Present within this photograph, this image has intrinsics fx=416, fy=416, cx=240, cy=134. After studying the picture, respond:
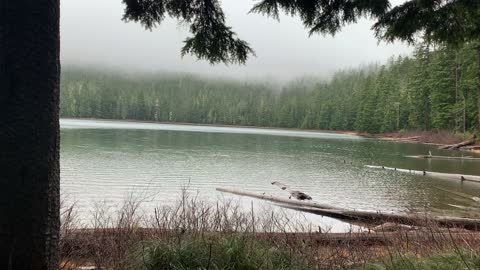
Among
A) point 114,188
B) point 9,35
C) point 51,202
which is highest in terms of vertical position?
point 9,35

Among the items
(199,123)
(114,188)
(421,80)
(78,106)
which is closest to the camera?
(114,188)

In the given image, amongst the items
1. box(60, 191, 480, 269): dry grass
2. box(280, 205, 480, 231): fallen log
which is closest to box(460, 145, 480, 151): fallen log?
box(280, 205, 480, 231): fallen log

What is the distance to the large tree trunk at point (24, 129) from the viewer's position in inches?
114

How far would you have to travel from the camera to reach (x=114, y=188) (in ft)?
65.4

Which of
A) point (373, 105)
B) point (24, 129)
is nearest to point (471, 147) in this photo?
point (373, 105)

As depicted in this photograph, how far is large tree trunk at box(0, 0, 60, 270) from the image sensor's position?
9.48ft

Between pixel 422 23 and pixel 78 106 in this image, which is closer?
pixel 422 23

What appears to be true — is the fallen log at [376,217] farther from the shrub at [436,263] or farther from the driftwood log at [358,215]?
the shrub at [436,263]

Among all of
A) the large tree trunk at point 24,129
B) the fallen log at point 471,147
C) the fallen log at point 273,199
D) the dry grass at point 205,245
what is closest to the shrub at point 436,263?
the dry grass at point 205,245

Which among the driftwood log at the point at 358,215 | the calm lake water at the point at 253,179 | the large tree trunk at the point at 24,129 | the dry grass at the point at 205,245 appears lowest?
the calm lake water at the point at 253,179

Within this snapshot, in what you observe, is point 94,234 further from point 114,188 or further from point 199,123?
point 199,123

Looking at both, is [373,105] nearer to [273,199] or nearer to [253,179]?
[253,179]

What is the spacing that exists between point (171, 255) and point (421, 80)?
255 ft

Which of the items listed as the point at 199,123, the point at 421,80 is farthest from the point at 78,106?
the point at 421,80
